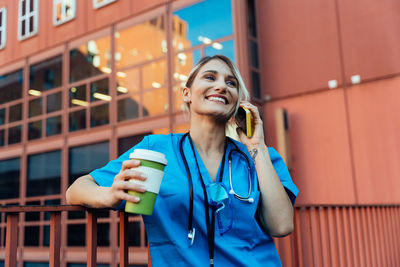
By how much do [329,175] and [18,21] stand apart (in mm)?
10202

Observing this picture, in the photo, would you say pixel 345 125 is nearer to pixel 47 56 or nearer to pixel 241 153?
pixel 241 153

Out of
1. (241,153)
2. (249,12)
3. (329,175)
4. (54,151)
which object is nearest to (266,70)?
(249,12)

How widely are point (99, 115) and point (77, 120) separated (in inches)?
32.4

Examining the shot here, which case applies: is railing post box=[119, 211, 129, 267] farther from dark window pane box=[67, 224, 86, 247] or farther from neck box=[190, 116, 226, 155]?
dark window pane box=[67, 224, 86, 247]

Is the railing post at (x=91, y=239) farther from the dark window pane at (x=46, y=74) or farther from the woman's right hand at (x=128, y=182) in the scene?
the dark window pane at (x=46, y=74)

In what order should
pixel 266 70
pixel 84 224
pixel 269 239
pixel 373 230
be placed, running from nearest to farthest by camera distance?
pixel 269 239, pixel 373 230, pixel 266 70, pixel 84 224

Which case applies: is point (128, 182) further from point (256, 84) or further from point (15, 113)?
point (15, 113)

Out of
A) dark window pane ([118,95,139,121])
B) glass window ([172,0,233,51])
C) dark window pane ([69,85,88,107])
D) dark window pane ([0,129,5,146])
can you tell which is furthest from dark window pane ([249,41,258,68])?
dark window pane ([0,129,5,146])

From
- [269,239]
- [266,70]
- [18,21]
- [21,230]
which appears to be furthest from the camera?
[18,21]

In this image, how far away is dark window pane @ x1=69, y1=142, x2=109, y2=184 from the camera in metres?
9.94

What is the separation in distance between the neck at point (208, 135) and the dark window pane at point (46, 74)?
1042cm

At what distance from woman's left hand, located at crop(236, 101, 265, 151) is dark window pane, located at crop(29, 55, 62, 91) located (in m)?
10.4

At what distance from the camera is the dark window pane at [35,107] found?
37.9ft

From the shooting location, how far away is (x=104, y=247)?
9.26m
